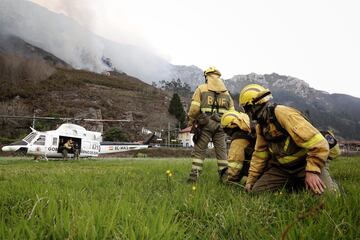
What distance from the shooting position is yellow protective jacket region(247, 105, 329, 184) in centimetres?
345

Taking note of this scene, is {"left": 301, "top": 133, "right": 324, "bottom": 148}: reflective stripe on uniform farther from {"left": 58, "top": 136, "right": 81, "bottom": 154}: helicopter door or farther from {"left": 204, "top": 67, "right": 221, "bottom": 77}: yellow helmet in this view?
{"left": 58, "top": 136, "right": 81, "bottom": 154}: helicopter door

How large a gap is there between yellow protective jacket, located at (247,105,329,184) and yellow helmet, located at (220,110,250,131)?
93 centimetres

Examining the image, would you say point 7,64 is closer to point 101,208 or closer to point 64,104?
point 64,104

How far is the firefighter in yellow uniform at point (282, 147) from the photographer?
11.3 feet

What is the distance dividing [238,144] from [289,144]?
1.39 m

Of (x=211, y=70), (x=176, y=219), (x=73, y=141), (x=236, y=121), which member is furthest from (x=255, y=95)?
(x=73, y=141)

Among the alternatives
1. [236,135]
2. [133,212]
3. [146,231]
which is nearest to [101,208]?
[133,212]

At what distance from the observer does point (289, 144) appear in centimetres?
397

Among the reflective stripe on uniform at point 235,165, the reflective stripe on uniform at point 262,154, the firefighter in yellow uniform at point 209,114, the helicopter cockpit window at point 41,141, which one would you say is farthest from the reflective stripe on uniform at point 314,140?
the helicopter cockpit window at point 41,141

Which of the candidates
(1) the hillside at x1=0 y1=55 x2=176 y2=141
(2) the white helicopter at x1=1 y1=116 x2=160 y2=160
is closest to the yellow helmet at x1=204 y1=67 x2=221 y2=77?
(2) the white helicopter at x1=1 y1=116 x2=160 y2=160

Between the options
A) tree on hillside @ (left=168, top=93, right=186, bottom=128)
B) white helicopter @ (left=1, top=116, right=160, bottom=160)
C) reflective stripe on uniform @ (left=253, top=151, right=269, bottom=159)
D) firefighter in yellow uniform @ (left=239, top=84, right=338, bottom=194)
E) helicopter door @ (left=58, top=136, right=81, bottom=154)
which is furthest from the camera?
tree on hillside @ (left=168, top=93, right=186, bottom=128)

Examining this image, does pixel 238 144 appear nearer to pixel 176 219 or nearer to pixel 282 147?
pixel 282 147

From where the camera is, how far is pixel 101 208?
215 cm

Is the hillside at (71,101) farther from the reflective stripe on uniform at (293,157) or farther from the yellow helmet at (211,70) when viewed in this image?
the reflective stripe on uniform at (293,157)
